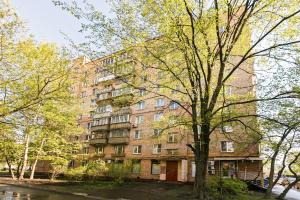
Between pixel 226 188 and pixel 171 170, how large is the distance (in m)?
16.0

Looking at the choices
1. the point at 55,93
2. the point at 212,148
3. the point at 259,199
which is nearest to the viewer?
the point at 55,93

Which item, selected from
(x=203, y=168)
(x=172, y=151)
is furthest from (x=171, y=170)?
(x=203, y=168)

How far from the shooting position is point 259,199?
19922 millimetres

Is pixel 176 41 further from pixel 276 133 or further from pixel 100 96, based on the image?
pixel 100 96

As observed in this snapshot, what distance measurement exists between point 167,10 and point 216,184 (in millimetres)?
14034

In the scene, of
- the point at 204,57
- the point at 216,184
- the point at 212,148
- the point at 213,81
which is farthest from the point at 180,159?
the point at 204,57

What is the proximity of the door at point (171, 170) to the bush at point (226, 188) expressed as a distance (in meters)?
15.0

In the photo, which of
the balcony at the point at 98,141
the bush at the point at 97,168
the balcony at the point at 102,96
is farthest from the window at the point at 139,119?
the bush at the point at 97,168

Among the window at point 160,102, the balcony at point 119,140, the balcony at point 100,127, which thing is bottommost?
the balcony at point 119,140

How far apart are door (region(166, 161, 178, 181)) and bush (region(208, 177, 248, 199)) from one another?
1499 centimetres

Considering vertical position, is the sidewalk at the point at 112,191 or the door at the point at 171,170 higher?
the door at the point at 171,170

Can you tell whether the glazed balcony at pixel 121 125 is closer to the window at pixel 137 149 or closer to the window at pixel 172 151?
the window at pixel 137 149

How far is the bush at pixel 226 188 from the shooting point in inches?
801

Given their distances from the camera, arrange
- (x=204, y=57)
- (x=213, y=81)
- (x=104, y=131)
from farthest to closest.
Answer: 1. (x=104, y=131)
2. (x=213, y=81)
3. (x=204, y=57)
